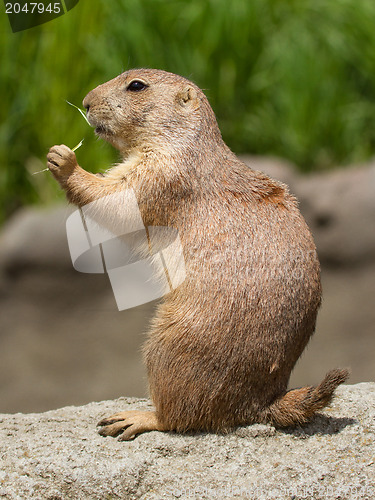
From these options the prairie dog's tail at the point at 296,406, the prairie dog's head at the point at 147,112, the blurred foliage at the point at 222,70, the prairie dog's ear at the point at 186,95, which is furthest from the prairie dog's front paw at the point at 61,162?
the blurred foliage at the point at 222,70

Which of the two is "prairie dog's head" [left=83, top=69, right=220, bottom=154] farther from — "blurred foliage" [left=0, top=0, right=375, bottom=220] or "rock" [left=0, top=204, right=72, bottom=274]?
"rock" [left=0, top=204, right=72, bottom=274]

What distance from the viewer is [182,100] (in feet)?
11.3

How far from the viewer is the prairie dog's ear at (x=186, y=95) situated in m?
3.43

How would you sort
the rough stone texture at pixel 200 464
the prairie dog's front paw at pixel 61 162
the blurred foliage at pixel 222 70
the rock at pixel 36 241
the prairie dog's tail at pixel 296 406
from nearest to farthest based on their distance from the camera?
the rough stone texture at pixel 200 464 → the prairie dog's tail at pixel 296 406 → the prairie dog's front paw at pixel 61 162 → the blurred foliage at pixel 222 70 → the rock at pixel 36 241

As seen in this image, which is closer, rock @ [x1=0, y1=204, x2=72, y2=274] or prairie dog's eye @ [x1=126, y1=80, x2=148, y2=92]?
prairie dog's eye @ [x1=126, y1=80, x2=148, y2=92]

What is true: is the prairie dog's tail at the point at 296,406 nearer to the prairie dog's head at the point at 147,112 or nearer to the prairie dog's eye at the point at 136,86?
the prairie dog's head at the point at 147,112

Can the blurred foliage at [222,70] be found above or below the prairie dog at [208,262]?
above

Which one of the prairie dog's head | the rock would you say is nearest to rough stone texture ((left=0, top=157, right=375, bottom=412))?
the rock

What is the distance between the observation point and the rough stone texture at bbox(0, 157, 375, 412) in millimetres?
7082

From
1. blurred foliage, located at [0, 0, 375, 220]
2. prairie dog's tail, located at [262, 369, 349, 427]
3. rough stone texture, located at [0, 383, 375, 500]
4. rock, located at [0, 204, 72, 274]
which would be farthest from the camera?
rock, located at [0, 204, 72, 274]

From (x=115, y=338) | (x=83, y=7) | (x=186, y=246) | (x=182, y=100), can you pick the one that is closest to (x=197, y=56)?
(x=83, y=7)

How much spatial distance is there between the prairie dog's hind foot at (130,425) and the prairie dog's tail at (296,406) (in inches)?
21.1

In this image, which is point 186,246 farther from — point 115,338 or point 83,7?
point 115,338

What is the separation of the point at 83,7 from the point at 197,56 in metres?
1.44
